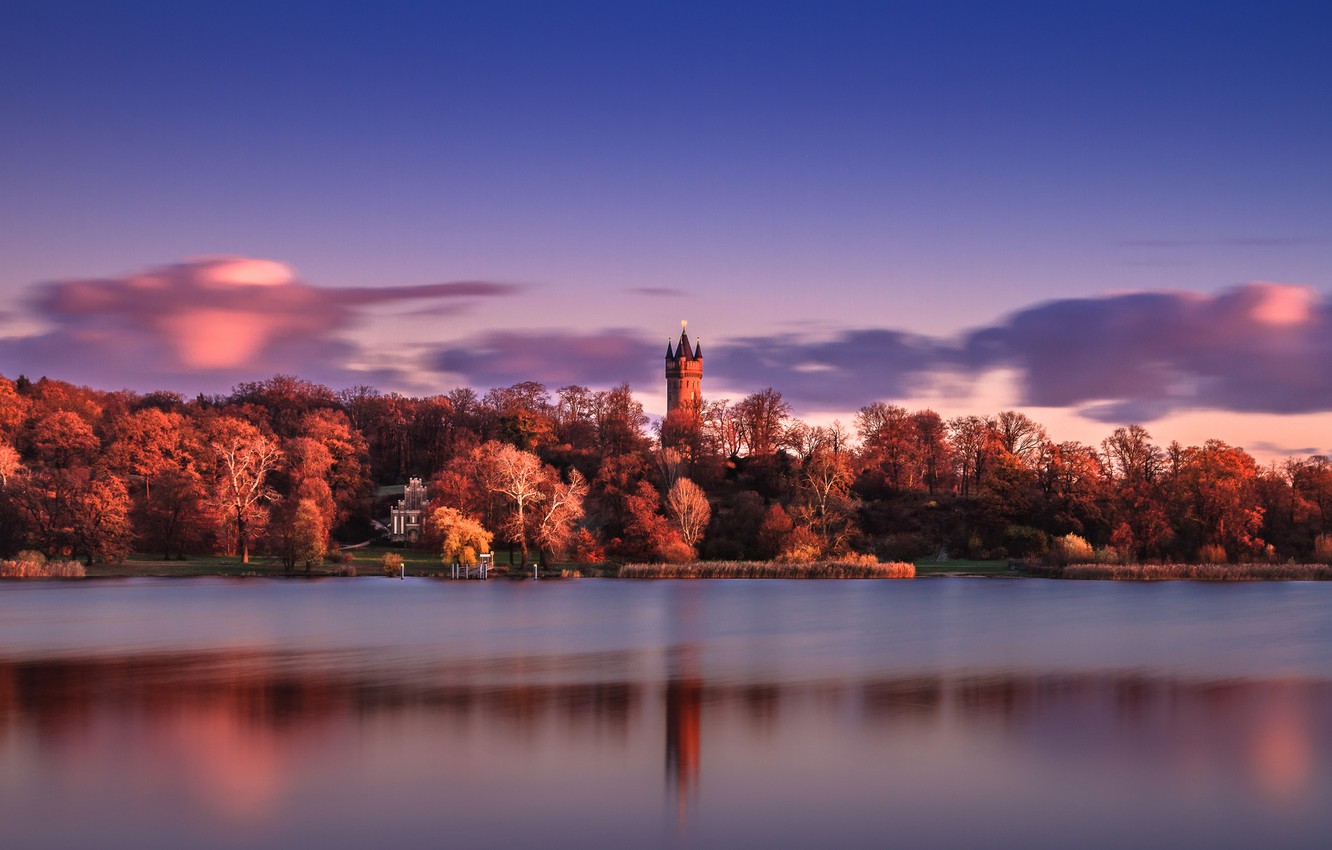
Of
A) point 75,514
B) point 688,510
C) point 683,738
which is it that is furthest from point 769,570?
point 683,738

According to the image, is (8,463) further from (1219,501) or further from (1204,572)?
(1219,501)

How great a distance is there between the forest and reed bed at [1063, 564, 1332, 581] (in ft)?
9.21

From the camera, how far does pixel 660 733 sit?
18266mm

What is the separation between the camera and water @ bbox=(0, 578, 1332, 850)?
42.5 feet

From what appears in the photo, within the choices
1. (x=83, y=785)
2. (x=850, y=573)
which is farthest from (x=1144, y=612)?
(x=83, y=785)

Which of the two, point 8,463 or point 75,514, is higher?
point 8,463

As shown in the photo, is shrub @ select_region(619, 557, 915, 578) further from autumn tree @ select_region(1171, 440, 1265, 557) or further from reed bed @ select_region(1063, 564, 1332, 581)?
autumn tree @ select_region(1171, 440, 1265, 557)

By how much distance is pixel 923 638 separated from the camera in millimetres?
33125

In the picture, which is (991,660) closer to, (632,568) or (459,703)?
(459,703)

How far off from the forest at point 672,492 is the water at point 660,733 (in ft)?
88.2

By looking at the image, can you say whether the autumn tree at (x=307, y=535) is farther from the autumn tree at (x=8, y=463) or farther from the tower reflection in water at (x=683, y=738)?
the tower reflection in water at (x=683, y=738)

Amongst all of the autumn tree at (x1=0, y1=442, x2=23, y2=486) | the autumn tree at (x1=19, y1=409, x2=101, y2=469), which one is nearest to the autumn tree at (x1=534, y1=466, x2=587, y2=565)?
the autumn tree at (x1=0, y1=442, x2=23, y2=486)

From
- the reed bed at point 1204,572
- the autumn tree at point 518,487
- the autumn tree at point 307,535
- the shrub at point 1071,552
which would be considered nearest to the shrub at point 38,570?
the autumn tree at point 307,535

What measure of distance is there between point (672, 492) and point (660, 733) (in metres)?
48.4
